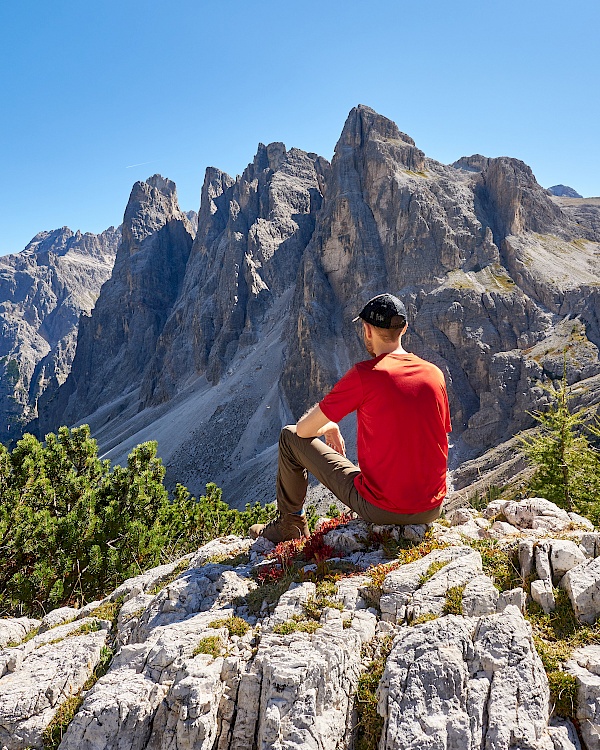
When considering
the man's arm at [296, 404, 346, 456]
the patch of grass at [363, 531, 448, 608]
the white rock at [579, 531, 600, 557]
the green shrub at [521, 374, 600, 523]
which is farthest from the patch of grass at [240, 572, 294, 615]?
the green shrub at [521, 374, 600, 523]

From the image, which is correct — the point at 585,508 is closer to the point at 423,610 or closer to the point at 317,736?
the point at 423,610

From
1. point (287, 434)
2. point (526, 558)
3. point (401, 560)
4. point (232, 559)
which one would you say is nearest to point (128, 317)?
point (232, 559)

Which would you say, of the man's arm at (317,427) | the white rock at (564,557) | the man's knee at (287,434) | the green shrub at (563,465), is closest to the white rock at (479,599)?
the white rock at (564,557)

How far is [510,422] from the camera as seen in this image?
63.0m

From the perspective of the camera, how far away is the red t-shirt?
544cm

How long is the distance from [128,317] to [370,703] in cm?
15444

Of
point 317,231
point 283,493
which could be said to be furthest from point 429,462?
point 317,231

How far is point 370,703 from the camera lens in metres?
3.98

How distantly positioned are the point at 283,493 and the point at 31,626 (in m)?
4.83

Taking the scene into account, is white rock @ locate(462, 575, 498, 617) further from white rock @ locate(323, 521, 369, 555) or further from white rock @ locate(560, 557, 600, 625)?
white rock @ locate(323, 521, 369, 555)

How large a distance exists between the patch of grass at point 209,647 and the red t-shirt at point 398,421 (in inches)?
95.7

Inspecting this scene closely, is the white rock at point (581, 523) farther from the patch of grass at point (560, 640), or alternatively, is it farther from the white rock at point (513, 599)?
the white rock at point (513, 599)

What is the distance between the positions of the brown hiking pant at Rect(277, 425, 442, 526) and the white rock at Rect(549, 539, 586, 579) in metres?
1.42

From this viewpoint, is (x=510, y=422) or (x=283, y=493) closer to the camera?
(x=283, y=493)
